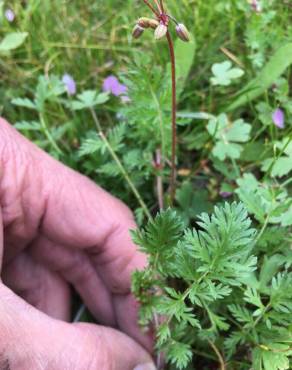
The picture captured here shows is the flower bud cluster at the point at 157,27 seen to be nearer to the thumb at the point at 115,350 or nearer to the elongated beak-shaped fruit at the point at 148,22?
the elongated beak-shaped fruit at the point at 148,22

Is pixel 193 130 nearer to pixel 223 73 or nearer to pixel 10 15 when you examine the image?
pixel 223 73

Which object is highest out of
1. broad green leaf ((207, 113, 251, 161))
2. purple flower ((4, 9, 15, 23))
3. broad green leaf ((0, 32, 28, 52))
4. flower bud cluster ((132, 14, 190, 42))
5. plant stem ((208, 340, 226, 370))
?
flower bud cluster ((132, 14, 190, 42))

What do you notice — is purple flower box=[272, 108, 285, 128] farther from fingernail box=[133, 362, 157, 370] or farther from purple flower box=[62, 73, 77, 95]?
fingernail box=[133, 362, 157, 370]

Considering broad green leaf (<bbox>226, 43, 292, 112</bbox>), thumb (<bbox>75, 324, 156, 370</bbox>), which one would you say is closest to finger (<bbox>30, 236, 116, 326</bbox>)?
thumb (<bbox>75, 324, 156, 370</bbox>)

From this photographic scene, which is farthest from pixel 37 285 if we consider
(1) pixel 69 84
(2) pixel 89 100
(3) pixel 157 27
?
(3) pixel 157 27

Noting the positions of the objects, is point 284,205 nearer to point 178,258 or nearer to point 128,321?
point 178,258

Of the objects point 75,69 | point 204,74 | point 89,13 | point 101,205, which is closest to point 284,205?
point 101,205
